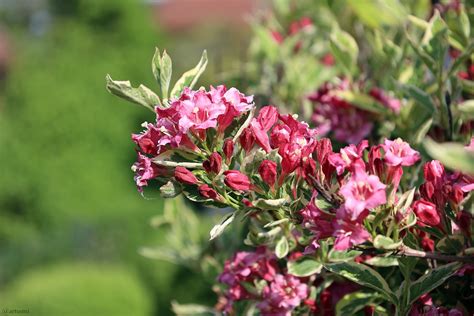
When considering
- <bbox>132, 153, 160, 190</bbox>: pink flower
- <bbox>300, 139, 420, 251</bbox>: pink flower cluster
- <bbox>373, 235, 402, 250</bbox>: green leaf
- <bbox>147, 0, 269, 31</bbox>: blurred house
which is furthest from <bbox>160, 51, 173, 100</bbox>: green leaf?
<bbox>147, 0, 269, 31</bbox>: blurred house

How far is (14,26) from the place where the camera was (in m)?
20.5

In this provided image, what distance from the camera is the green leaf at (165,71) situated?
2.73 ft

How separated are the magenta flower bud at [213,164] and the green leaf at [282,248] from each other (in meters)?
0.17

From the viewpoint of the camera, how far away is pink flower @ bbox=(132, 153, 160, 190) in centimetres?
76

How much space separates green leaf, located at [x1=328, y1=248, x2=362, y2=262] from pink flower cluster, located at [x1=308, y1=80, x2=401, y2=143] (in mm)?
388

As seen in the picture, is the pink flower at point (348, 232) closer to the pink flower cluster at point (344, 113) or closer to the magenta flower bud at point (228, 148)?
the magenta flower bud at point (228, 148)

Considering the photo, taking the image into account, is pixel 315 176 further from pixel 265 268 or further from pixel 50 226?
pixel 50 226

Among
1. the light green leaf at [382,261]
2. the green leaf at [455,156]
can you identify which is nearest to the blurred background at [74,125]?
the light green leaf at [382,261]

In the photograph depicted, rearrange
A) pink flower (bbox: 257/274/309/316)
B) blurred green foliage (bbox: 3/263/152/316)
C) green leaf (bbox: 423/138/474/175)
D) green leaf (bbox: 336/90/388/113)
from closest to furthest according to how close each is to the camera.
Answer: green leaf (bbox: 423/138/474/175) → pink flower (bbox: 257/274/309/316) → green leaf (bbox: 336/90/388/113) → blurred green foliage (bbox: 3/263/152/316)

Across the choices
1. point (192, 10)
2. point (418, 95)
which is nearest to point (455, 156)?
point (418, 95)

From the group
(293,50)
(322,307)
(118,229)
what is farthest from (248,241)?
(118,229)

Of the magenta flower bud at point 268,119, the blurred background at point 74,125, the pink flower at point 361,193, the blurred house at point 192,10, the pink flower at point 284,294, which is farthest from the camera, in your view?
the blurred house at point 192,10

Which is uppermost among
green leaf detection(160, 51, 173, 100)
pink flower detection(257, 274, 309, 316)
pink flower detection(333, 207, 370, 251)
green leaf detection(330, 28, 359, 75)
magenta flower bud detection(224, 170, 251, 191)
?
green leaf detection(160, 51, 173, 100)

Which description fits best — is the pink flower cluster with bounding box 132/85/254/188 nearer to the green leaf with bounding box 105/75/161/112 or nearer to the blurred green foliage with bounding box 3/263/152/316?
the green leaf with bounding box 105/75/161/112
